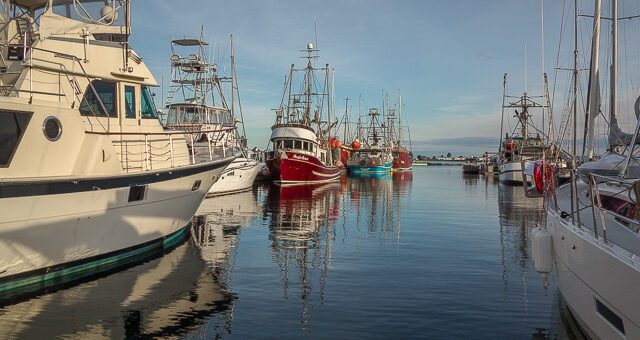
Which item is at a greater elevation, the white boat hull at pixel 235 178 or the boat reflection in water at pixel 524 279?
the white boat hull at pixel 235 178

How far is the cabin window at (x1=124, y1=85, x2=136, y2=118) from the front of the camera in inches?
480

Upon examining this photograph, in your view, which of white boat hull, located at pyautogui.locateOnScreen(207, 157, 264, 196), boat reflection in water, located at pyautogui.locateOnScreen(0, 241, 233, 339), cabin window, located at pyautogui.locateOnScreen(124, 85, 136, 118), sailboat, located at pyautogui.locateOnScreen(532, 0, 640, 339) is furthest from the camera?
white boat hull, located at pyautogui.locateOnScreen(207, 157, 264, 196)

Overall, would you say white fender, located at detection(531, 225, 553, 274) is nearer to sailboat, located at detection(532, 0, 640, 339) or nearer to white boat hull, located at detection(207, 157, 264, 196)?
sailboat, located at detection(532, 0, 640, 339)

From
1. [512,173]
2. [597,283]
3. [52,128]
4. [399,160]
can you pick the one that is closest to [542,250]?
[597,283]

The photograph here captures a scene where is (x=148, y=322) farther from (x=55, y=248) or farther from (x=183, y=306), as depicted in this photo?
(x=55, y=248)

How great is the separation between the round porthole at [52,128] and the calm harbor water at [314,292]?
3110 millimetres

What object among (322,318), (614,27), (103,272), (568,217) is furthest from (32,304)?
(614,27)

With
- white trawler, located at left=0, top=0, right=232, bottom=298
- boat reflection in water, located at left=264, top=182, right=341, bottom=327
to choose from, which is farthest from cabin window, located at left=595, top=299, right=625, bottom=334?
white trawler, located at left=0, top=0, right=232, bottom=298

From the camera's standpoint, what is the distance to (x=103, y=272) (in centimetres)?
1048

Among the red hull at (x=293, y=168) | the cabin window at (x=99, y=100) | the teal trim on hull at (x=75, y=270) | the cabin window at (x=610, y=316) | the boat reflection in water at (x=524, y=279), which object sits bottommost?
the boat reflection in water at (x=524, y=279)

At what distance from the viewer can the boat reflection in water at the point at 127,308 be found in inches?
284

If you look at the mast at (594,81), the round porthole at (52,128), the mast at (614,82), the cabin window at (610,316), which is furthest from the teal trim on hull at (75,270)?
the mast at (594,81)

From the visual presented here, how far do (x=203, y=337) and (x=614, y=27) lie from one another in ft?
39.8

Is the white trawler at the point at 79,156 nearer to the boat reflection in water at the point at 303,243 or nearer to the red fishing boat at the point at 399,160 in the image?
the boat reflection in water at the point at 303,243
